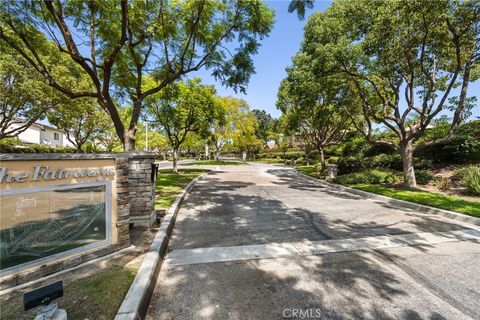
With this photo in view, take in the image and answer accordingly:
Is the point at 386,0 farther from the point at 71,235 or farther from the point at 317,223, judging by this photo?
the point at 71,235

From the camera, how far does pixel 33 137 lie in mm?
32031

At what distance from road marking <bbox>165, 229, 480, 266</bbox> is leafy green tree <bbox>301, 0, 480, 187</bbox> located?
651 cm

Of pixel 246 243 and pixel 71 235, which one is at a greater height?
pixel 71 235

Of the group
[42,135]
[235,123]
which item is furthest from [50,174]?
[42,135]

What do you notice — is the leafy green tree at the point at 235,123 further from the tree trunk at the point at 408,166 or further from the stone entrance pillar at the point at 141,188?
the stone entrance pillar at the point at 141,188

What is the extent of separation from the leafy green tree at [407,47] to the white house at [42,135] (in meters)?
35.0

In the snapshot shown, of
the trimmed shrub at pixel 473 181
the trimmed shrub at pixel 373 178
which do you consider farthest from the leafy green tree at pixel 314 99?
the trimmed shrub at pixel 473 181

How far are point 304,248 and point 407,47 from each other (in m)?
9.15

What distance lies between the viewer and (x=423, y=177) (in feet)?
35.2

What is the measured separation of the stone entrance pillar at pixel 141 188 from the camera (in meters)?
5.14

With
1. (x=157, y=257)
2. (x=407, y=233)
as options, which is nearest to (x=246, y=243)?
(x=157, y=257)

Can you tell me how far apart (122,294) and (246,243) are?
245 centimetres

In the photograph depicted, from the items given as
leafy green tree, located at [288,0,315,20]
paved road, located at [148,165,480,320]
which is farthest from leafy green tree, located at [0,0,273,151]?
paved road, located at [148,165,480,320]

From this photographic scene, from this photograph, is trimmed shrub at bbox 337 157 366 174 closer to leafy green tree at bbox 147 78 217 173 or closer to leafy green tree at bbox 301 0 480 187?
leafy green tree at bbox 301 0 480 187
